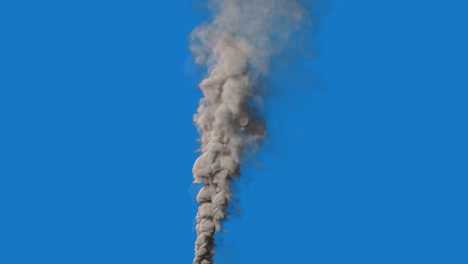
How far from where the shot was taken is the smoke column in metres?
39.2

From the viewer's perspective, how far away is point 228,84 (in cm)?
3916

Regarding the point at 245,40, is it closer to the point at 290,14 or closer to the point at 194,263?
the point at 290,14

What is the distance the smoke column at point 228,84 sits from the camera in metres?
39.2

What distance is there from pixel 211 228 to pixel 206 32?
5.39m

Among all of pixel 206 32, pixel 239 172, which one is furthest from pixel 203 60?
pixel 239 172

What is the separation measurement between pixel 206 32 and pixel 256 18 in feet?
4.74

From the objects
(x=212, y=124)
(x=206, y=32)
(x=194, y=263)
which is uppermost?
(x=206, y=32)

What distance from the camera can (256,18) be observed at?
39781mm

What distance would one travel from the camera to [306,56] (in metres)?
40.5

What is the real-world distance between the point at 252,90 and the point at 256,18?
1987 mm

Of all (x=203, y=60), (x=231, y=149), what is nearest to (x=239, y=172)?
(x=231, y=149)

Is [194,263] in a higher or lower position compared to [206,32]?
lower

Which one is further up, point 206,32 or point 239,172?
point 206,32

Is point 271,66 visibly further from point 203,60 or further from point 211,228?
point 211,228
